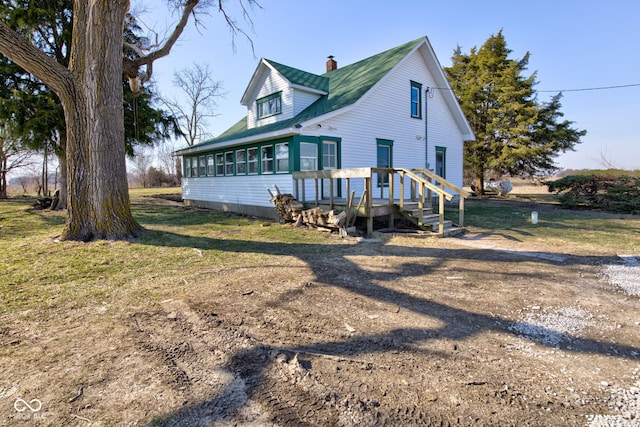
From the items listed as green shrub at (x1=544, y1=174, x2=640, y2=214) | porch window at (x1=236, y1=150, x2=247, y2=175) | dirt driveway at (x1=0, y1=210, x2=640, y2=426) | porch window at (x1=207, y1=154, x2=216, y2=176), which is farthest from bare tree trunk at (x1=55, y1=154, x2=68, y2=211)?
green shrub at (x1=544, y1=174, x2=640, y2=214)

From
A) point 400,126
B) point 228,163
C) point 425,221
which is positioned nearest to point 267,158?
point 228,163

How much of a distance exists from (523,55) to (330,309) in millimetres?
27839

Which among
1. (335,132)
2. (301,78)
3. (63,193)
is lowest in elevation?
(63,193)

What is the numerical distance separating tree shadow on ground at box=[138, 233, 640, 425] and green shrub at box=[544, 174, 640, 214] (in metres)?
10.6

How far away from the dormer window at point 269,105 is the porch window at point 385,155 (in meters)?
4.26

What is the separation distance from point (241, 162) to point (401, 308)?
1101 centimetres

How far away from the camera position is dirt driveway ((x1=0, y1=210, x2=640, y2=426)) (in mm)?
2123

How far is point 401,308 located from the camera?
3.82m

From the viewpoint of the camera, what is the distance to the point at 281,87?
44.0 ft

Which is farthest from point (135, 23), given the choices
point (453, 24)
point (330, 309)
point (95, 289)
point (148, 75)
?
point (330, 309)

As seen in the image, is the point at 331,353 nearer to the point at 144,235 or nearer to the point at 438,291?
the point at 438,291

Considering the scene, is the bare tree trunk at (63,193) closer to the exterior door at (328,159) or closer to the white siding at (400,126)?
the exterior door at (328,159)

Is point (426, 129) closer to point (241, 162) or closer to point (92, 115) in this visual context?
point (241, 162)
